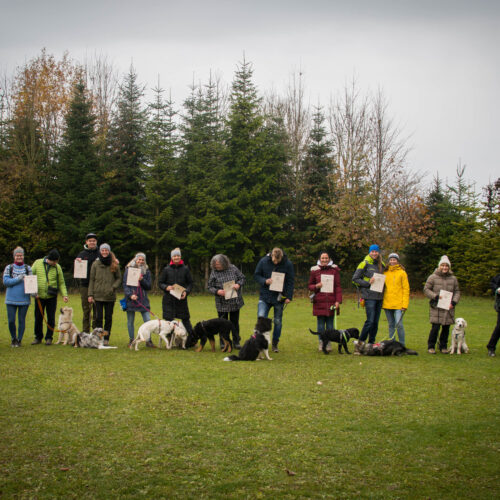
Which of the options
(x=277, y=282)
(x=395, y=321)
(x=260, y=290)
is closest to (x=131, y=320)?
(x=260, y=290)

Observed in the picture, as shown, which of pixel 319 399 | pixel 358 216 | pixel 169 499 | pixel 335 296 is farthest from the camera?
pixel 358 216

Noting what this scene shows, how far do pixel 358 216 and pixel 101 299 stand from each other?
18072 mm

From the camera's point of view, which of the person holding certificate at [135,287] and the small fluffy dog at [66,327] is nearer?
the person holding certificate at [135,287]

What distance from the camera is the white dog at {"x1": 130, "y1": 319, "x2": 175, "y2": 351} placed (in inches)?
369

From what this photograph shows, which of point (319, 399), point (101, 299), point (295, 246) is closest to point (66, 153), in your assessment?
point (295, 246)

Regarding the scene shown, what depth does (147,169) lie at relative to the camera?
29078mm

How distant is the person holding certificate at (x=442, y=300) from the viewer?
904 cm

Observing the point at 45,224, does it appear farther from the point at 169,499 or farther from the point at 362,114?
the point at 169,499

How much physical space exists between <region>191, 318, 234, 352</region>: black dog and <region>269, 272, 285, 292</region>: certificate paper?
110 centimetres

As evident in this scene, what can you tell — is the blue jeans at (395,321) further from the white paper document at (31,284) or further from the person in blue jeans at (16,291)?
the person in blue jeans at (16,291)

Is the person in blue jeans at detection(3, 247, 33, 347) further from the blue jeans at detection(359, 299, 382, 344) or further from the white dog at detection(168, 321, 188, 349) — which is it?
the blue jeans at detection(359, 299, 382, 344)

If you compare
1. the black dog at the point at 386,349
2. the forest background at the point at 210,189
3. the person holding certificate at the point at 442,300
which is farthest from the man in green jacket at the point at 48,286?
the forest background at the point at 210,189

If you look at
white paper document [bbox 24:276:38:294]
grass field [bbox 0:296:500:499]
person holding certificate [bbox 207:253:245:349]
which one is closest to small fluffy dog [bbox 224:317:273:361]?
grass field [bbox 0:296:500:499]

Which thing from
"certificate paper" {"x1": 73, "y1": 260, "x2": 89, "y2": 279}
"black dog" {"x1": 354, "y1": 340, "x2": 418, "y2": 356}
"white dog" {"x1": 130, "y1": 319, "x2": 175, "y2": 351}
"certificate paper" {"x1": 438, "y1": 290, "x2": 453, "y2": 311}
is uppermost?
"certificate paper" {"x1": 73, "y1": 260, "x2": 89, "y2": 279}
